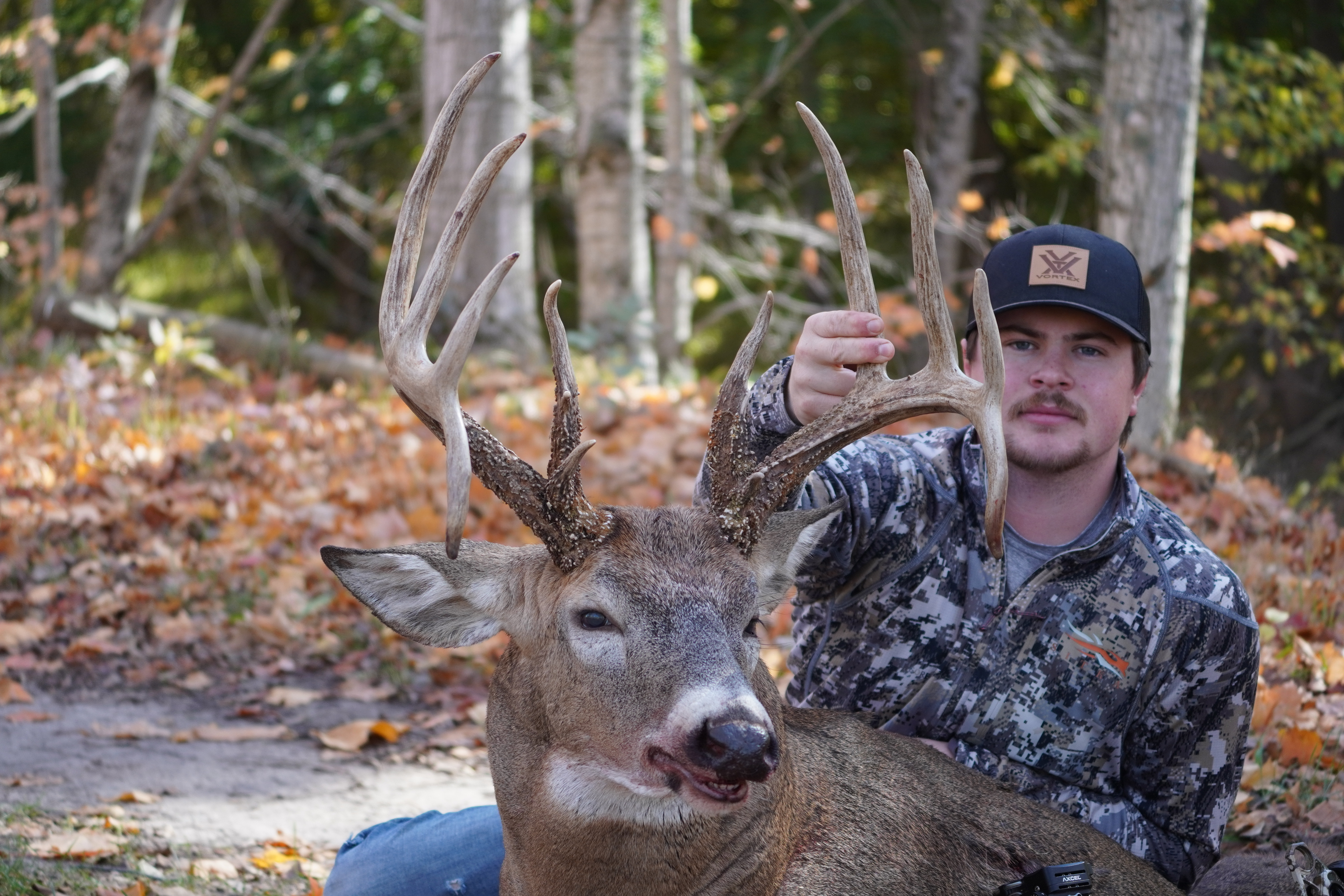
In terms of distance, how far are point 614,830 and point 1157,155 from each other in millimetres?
6408

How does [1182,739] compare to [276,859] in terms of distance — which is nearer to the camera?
[1182,739]

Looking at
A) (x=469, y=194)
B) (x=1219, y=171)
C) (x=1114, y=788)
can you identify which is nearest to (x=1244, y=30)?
(x=1219, y=171)

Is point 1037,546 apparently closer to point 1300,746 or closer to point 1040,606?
point 1040,606

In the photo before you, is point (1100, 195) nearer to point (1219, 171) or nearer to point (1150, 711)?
point (1219, 171)

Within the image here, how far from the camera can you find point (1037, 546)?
3.64 metres

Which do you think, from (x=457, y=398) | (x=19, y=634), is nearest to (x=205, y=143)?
(x=19, y=634)

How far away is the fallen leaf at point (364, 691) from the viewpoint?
587 cm

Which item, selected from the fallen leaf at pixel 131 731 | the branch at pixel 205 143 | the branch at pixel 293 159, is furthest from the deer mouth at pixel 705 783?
the branch at pixel 293 159

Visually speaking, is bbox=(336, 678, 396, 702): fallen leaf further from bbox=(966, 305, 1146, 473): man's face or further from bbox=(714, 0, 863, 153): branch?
bbox=(714, 0, 863, 153): branch

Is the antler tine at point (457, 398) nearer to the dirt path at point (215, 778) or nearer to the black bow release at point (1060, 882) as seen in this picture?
the black bow release at point (1060, 882)

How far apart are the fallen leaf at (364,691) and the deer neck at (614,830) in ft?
10.0

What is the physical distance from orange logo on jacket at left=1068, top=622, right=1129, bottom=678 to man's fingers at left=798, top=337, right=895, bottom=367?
36.6 inches

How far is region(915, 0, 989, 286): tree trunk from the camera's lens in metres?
12.7

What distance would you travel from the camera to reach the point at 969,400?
116 inches
